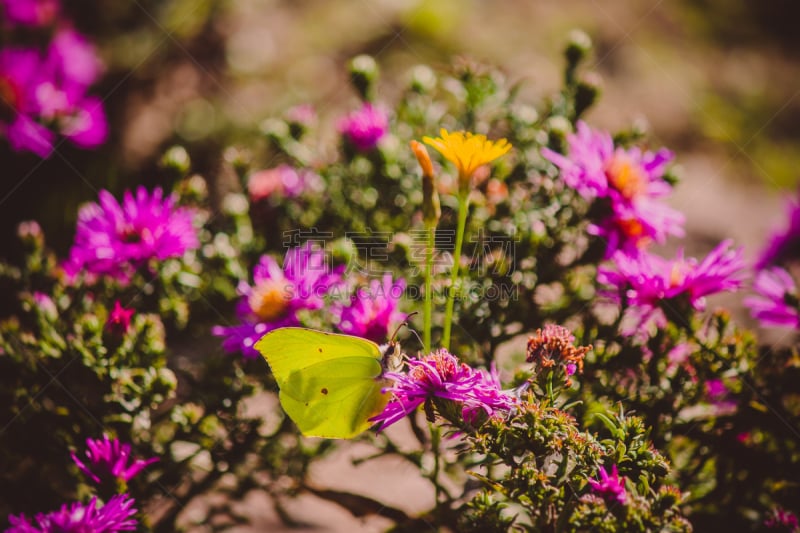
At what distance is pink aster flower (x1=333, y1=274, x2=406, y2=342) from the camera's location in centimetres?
111

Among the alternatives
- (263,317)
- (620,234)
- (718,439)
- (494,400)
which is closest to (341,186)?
(263,317)

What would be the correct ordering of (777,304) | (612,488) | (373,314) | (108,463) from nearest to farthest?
(612,488) < (108,463) < (373,314) < (777,304)

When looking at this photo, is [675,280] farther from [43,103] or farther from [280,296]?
[43,103]

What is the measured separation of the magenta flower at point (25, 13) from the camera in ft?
6.87

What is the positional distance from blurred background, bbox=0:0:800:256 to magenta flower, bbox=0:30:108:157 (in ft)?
0.85

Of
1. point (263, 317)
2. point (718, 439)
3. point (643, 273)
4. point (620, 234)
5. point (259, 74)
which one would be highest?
point (259, 74)

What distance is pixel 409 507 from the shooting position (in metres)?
1.40

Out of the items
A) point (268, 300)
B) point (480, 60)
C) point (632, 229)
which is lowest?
point (268, 300)

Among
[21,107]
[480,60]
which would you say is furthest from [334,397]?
[480,60]

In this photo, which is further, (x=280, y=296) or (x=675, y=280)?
(x=280, y=296)

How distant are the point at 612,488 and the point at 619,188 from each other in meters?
0.60

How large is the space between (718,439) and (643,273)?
0.33m

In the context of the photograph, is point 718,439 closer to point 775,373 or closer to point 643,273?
point 775,373

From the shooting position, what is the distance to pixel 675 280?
1.08 metres
